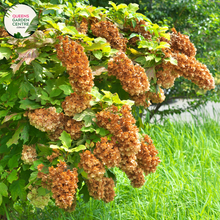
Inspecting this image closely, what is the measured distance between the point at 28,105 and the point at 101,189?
1.92 ft

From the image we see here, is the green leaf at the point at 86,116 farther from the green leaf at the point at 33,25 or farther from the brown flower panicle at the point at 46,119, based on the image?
the green leaf at the point at 33,25

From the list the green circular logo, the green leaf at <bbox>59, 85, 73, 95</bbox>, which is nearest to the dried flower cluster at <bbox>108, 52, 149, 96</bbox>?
the green leaf at <bbox>59, 85, 73, 95</bbox>

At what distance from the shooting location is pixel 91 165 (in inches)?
50.4

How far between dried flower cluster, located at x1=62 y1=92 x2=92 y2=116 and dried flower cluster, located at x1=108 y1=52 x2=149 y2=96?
240 mm

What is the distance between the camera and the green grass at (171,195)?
2.27 m

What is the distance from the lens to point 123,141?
4.51 feet

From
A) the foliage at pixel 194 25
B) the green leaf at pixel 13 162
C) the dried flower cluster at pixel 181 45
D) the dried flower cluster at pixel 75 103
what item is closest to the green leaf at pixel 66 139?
the dried flower cluster at pixel 75 103

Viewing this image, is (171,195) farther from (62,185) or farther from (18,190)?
(62,185)

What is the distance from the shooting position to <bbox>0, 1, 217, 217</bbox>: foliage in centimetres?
136

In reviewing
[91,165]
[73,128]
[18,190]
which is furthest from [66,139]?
[18,190]

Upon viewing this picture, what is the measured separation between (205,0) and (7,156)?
3.91 meters

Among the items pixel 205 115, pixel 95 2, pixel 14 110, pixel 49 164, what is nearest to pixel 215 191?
pixel 49 164

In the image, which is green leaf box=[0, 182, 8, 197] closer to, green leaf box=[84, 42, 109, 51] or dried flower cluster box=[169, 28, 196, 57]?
green leaf box=[84, 42, 109, 51]

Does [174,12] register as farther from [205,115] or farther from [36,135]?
[36,135]
